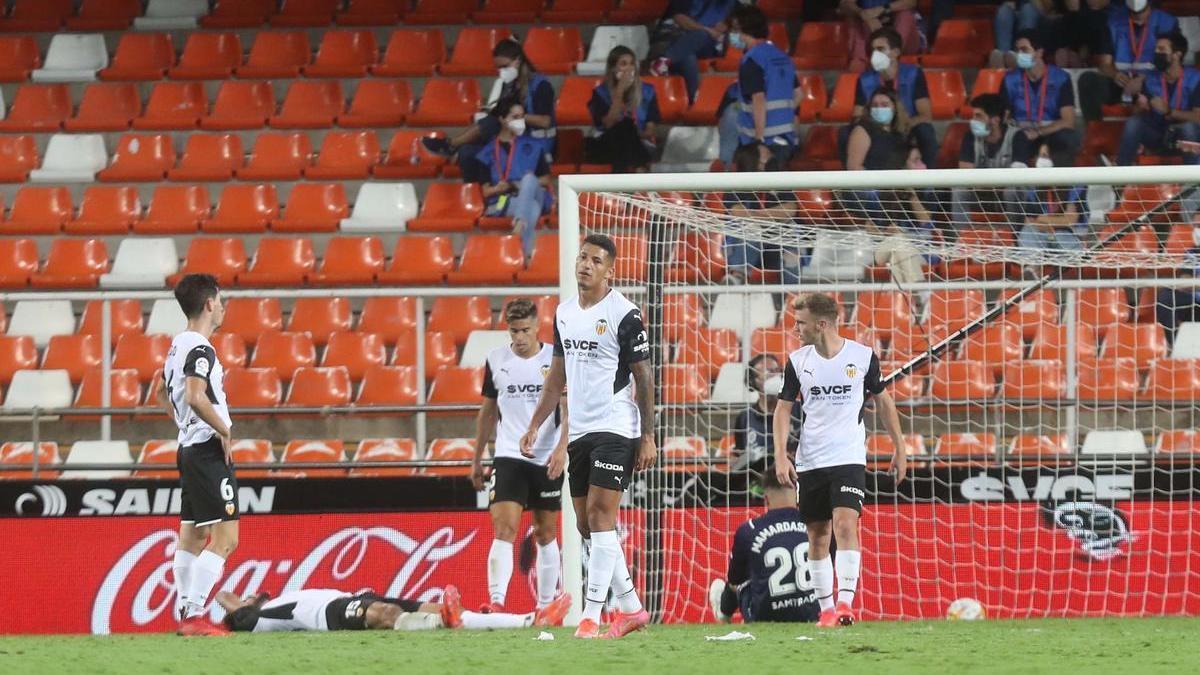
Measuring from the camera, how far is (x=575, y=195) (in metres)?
9.34

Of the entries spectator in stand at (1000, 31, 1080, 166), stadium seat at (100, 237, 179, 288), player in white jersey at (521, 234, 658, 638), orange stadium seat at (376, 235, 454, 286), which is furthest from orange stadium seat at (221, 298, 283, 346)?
spectator in stand at (1000, 31, 1080, 166)

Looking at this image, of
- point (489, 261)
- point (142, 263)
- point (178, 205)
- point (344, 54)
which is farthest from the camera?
point (344, 54)

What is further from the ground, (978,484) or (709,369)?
(709,369)

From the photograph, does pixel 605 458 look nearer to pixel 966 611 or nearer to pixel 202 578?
pixel 202 578

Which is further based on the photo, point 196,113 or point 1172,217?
point 196,113

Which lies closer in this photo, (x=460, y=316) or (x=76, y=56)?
(x=460, y=316)

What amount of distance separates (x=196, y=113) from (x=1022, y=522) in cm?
899

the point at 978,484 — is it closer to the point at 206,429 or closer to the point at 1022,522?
the point at 1022,522

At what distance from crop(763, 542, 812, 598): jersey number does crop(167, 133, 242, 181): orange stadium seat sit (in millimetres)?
7690

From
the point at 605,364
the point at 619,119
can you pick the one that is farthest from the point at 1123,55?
the point at 605,364

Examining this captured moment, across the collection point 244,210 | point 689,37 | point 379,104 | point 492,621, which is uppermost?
point 689,37

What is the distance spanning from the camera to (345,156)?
15094 mm

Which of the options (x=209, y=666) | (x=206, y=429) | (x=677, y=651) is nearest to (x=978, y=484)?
(x=677, y=651)

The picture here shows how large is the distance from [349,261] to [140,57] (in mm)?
4316
